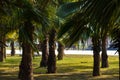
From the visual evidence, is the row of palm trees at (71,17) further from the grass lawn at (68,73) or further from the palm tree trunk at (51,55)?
the palm tree trunk at (51,55)

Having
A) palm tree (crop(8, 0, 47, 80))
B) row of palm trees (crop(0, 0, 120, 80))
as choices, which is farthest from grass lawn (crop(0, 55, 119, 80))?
palm tree (crop(8, 0, 47, 80))

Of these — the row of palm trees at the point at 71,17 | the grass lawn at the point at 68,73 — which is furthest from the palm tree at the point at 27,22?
the grass lawn at the point at 68,73

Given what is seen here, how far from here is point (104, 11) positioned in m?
7.72

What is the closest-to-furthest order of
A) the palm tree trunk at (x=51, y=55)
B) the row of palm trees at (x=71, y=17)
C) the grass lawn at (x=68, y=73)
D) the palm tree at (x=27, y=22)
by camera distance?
1. the row of palm trees at (x=71, y=17)
2. the palm tree at (x=27, y=22)
3. the grass lawn at (x=68, y=73)
4. the palm tree trunk at (x=51, y=55)

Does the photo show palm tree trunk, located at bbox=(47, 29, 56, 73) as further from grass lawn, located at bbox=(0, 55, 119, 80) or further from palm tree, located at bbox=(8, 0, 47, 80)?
palm tree, located at bbox=(8, 0, 47, 80)

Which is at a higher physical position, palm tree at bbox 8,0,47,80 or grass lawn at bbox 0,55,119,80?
palm tree at bbox 8,0,47,80

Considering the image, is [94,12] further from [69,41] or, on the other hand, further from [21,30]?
[21,30]

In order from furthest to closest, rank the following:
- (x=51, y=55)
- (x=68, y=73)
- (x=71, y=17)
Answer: (x=51, y=55) → (x=68, y=73) → (x=71, y=17)

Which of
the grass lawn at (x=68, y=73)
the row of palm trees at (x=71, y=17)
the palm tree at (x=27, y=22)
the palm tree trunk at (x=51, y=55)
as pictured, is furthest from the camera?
the palm tree trunk at (x=51, y=55)

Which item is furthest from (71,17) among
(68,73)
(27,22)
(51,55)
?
(51,55)

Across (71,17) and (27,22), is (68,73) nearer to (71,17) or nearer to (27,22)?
(27,22)

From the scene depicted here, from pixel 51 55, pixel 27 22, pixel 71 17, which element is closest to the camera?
pixel 71 17

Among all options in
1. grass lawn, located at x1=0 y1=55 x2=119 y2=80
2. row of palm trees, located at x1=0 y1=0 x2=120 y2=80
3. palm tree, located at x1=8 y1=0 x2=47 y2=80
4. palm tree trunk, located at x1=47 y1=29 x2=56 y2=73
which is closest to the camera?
row of palm trees, located at x1=0 y1=0 x2=120 y2=80

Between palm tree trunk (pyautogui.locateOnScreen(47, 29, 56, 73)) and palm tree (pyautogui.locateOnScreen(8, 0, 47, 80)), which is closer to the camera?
palm tree (pyautogui.locateOnScreen(8, 0, 47, 80))
